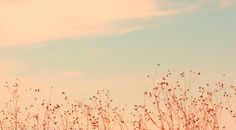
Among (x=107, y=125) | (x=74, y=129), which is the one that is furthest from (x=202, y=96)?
(x=74, y=129)

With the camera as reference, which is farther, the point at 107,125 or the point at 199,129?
the point at 107,125

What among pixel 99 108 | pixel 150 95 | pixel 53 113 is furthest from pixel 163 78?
pixel 53 113

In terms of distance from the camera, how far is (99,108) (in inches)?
568

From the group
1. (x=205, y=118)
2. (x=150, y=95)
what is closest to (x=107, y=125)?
(x=150, y=95)

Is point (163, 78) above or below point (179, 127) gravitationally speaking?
above

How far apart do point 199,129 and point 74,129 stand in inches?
136

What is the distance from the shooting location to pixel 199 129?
12.8m

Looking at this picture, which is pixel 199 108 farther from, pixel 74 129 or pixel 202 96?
pixel 74 129

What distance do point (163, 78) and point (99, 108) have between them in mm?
2170

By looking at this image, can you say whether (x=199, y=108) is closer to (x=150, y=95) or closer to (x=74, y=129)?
(x=150, y=95)

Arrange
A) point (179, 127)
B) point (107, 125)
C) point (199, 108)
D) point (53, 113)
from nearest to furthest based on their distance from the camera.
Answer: point (179, 127) < point (199, 108) < point (107, 125) < point (53, 113)

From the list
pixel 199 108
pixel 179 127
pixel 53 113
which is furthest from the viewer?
pixel 53 113

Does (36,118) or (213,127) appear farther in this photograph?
(36,118)

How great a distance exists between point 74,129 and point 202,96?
11.3 ft
